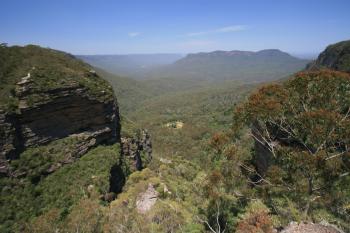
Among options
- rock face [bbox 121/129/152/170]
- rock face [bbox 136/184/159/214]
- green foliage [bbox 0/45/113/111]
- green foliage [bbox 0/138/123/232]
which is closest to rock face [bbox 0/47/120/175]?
green foliage [bbox 0/45/113/111]

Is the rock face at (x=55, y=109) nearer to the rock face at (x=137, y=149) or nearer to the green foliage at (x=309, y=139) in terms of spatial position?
the rock face at (x=137, y=149)

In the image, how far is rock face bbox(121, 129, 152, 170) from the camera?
51834mm

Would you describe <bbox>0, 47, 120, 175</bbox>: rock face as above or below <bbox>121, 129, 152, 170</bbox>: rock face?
above

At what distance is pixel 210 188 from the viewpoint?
818 inches

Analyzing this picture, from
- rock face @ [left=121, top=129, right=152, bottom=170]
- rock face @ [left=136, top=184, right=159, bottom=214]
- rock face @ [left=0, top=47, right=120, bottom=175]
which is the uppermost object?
rock face @ [left=0, top=47, right=120, bottom=175]

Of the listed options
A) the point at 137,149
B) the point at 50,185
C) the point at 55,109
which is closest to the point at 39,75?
the point at 55,109

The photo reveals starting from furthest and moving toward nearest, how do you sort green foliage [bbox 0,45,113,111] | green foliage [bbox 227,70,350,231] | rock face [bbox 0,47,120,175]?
green foliage [bbox 0,45,113,111]
rock face [bbox 0,47,120,175]
green foliage [bbox 227,70,350,231]

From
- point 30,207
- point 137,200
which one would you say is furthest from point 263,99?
point 30,207

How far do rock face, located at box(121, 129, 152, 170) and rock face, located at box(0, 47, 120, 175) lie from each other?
4725 mm

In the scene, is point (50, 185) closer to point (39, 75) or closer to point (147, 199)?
point (147, 199)

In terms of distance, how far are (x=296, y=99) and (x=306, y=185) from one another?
16.4 ft

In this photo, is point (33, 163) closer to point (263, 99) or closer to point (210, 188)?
point (210, 188)

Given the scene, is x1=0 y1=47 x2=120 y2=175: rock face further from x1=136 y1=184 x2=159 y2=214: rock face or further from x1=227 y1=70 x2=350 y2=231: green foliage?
x1=227 y1=70 x2=350 y2=231: green foliage

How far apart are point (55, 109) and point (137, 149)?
747 inches
